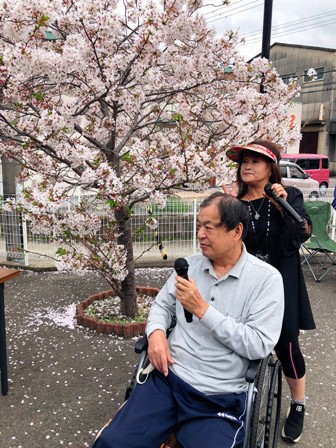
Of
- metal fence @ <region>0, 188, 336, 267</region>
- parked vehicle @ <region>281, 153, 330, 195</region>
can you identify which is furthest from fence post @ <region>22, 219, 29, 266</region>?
parked vehicle @ <region>281, 153, 330, 195</region>

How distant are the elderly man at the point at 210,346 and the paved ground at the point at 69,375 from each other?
2.93 ft

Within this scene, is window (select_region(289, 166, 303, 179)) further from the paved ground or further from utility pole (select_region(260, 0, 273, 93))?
the paved ground

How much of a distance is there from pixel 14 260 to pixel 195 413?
5.19 m

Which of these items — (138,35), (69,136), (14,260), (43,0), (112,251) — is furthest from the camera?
(14,260)

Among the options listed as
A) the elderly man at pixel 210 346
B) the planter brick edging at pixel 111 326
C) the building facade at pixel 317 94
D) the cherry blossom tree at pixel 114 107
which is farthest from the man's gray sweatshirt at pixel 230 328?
the building facade at pixel 317 94

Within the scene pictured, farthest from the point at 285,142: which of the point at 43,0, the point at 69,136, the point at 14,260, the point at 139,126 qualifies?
the point at 14,260

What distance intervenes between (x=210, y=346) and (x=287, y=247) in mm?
772

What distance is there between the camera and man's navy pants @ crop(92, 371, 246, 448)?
1602mm

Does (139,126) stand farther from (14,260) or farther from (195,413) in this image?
(14,260)

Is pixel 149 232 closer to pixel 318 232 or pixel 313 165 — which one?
pixel 318 232

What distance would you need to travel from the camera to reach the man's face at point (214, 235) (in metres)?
1.82

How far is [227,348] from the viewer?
1.80 meters

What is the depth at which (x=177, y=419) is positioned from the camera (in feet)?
5.72

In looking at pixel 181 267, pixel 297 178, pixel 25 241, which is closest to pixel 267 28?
pixel 25 241
